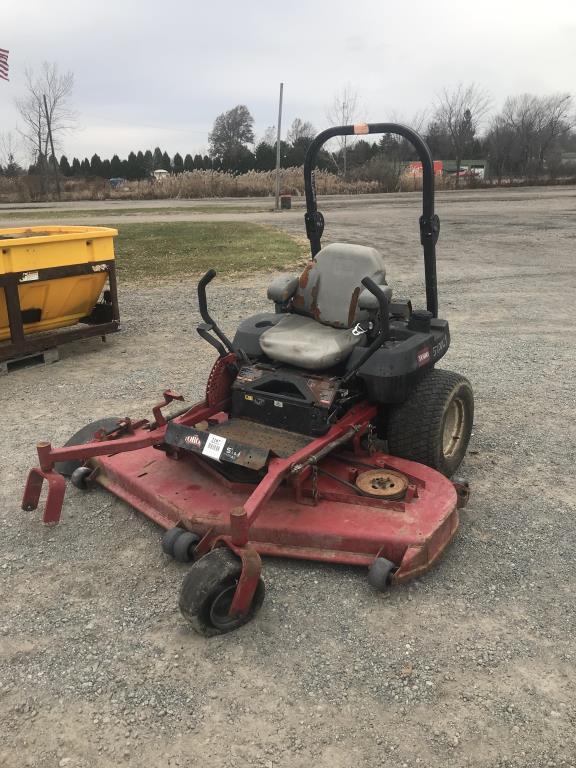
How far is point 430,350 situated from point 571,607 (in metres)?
1.57

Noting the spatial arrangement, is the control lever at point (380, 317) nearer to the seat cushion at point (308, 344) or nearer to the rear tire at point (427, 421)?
the seat cushion at point (308, 344)

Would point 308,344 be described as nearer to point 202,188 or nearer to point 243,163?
point 202,188

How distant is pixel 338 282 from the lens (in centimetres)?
393

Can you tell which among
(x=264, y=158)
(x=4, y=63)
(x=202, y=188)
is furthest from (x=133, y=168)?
(x=4, y=63)

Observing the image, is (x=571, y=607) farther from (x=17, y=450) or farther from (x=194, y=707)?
(x=17, y=450)

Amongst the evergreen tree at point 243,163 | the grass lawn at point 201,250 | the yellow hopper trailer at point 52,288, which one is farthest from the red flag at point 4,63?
the evergreen tree at point 243,163

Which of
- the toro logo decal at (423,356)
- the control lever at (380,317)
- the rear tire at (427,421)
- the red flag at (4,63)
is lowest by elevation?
the rear tire at (427,421)

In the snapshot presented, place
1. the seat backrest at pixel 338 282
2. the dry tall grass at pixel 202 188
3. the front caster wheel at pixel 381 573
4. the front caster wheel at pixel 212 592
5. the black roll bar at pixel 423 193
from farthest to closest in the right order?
the dry tall grass at pixel 202 188 → the seat backrest at pixel 338 282 → the black roll bar at pixel 423 193 → the front caster wheel at pixel 381 573 → the front caster wheel at pixel 212 592

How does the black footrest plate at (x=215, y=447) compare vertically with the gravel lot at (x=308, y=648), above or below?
above

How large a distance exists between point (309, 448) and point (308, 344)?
70cm

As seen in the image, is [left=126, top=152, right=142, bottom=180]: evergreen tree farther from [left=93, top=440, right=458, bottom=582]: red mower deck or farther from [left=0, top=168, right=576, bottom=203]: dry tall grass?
[left=93, top=440, right=458, bottom=582]: red mower deck

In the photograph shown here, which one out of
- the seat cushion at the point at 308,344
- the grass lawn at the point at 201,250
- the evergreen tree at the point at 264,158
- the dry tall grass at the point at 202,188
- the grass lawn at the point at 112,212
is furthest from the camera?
the evergreen tree at the point at 264,158

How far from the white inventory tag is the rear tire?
1054mm

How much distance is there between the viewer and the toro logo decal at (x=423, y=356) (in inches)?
144
